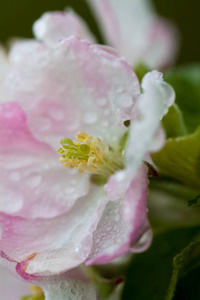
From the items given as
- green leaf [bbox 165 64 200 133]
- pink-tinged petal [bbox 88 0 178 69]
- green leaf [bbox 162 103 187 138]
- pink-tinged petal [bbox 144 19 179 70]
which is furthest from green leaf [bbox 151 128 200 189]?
pink-tinged petal [bbox 144 19 179 70]

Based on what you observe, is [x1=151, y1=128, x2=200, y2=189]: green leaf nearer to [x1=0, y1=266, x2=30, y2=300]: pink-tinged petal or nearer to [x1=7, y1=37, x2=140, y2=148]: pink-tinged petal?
[x1=7, y1=37, x2=140, y2=148]: pink-tinged petal

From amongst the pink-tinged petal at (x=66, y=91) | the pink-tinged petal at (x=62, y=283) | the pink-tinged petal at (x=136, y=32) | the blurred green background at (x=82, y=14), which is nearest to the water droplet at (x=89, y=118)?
the pink-tinged petal at (x=66, y=91)

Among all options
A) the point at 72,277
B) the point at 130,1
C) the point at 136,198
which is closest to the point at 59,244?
the point at 72,277

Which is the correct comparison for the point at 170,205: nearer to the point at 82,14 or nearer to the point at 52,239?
the point at 52,239

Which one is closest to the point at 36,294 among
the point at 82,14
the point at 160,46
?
the point at 160,46

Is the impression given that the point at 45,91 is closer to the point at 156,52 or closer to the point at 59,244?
the point at 59,244

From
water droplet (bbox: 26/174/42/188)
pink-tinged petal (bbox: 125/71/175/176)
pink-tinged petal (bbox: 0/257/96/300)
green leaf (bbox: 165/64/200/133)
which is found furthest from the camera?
green leaf (bbox: 165/64/200/133)

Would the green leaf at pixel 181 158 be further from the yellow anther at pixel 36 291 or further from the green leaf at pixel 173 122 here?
the yellow anther at pixel 36 291
